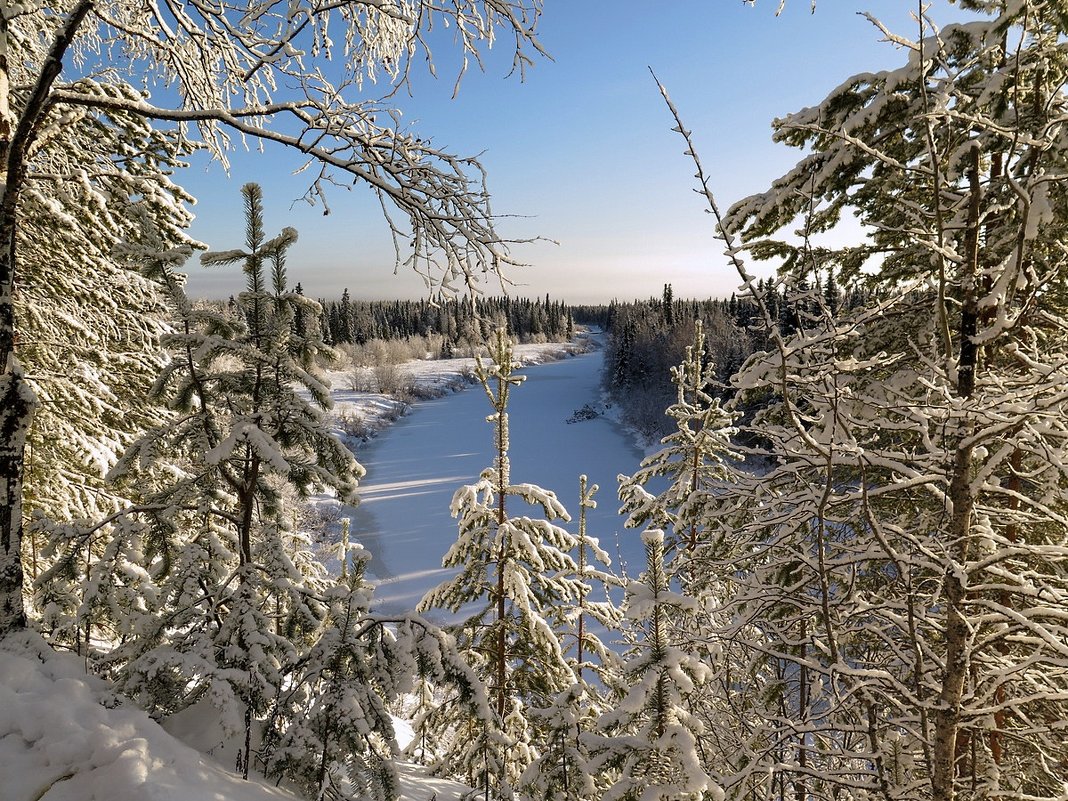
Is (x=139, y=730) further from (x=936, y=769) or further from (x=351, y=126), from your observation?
(x=936, y=769)

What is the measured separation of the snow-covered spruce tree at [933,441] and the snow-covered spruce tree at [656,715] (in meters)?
0.37

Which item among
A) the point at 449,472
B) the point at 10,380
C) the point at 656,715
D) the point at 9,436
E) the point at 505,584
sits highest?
the point at 10,380

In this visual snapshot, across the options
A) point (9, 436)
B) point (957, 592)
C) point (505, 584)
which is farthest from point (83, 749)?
point (957, 592)

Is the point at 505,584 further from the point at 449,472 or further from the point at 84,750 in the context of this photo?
the point at 449,472

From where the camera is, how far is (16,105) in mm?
4441

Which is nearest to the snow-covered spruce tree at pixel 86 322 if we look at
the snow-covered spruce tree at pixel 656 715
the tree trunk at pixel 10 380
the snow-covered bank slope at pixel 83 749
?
the tree trunk at pixel 10 380

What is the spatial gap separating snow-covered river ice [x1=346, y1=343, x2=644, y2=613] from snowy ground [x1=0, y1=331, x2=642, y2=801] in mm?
104

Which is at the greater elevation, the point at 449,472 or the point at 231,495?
the point at 231,495

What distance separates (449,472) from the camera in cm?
3656

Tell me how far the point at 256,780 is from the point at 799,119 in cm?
557

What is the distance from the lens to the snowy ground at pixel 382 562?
8.06 ft

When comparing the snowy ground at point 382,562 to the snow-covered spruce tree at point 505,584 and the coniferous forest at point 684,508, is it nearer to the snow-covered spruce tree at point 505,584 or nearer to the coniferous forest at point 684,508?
the coniferous forest at point 684,508

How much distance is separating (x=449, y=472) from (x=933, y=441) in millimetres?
35108

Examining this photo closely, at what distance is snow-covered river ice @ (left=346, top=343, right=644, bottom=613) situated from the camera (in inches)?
968
